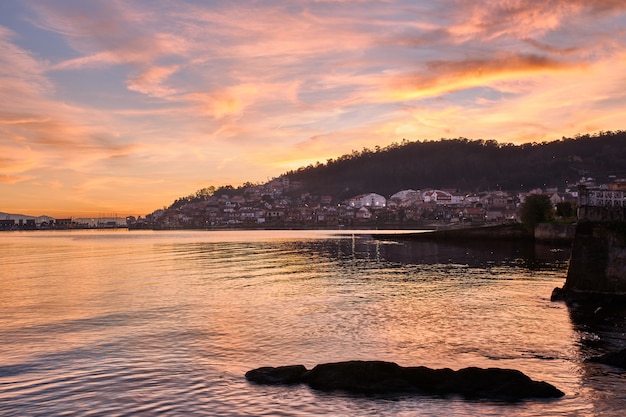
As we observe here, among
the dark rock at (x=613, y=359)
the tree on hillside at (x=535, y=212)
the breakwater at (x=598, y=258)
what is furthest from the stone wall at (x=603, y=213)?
the tree on hillside at (x=535, y=212)

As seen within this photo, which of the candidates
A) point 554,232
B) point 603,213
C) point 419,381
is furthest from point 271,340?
point 554,232

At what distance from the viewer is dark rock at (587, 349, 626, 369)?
16.7m

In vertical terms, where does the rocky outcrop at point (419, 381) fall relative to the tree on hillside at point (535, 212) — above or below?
below

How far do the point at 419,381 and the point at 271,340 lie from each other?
8073 millimetres

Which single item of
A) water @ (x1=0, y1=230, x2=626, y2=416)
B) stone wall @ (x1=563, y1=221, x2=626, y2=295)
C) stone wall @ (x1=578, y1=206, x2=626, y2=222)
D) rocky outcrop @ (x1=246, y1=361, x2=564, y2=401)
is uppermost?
stone wall @ (x1=578, y1=206, x2=626, y2=222)

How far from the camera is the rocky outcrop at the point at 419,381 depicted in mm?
14305

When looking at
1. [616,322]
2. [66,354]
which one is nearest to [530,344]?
[616,322]

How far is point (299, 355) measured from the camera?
1919 centimetres

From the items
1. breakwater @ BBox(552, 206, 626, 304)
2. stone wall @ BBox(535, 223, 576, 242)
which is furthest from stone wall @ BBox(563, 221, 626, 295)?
stone wall @ BBox(535, 223, 576, 242)

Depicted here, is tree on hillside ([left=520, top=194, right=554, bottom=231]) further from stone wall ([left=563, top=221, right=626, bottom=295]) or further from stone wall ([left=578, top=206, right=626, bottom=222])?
stone wall ([left=563, top=221, right=626, bottom=295])

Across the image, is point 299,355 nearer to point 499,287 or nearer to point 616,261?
point 616,261

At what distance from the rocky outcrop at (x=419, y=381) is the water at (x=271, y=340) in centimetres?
45

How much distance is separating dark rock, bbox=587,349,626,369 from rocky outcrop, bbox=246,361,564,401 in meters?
3.55

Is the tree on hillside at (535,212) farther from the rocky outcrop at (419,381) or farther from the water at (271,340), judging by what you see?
the rocky outcrop at (419,381)
